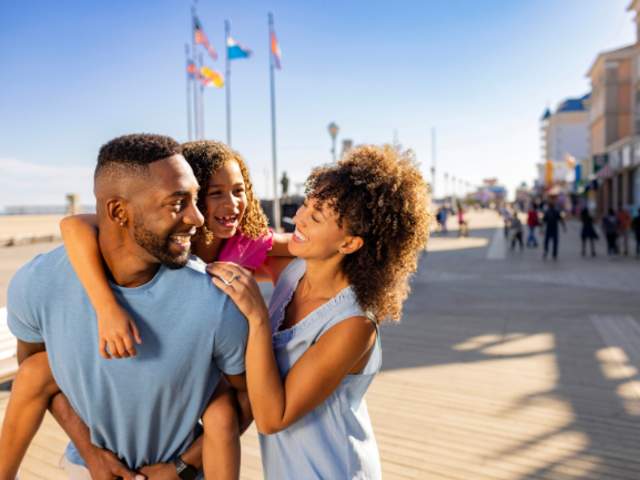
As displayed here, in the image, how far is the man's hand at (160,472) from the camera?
174 cm

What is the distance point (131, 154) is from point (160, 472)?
935 millimetres

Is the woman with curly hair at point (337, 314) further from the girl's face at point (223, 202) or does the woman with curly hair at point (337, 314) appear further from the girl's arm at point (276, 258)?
the girl's arm at point (276, 258)

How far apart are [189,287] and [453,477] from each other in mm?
2717

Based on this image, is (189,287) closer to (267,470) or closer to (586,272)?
(267,470)

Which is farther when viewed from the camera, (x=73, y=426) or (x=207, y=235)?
Result: (x=207, y=235)

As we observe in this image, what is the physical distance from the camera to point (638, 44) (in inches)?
1240

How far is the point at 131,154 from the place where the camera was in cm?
157

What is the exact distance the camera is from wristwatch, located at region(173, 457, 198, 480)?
1.76 m

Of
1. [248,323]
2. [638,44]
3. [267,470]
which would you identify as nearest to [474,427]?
[267,470]

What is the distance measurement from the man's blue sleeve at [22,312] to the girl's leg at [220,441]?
0.56 metres

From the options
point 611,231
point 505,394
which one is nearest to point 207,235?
point 505,394

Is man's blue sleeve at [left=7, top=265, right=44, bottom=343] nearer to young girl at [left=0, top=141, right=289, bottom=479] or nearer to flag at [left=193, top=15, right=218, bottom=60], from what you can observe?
young girl at [left=0, top=141, right=289, bottom=479]

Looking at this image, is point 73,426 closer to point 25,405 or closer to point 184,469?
point 25,405

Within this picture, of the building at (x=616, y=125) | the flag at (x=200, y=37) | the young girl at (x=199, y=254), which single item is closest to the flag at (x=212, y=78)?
the flag at (x=200, y=37)
